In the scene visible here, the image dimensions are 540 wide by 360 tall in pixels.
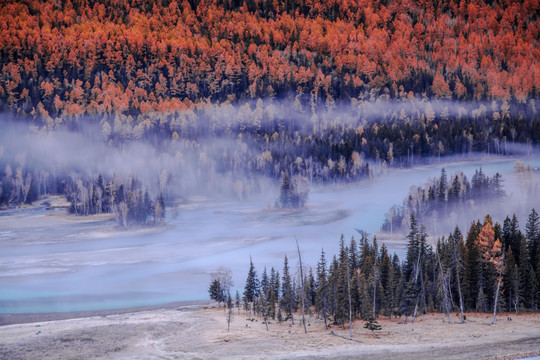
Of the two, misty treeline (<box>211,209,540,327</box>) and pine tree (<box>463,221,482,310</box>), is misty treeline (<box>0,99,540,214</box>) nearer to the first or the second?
misty treeline (<box>211,209,540,327</box>)

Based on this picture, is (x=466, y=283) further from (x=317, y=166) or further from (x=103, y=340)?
(x=317, y=166)

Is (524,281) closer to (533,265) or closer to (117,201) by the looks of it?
(533,265)

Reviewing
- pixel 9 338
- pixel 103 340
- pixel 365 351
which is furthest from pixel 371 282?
pixel 9 338

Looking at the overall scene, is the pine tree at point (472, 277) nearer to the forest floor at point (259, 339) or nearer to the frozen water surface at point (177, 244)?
the forest floor at point (259, 339)

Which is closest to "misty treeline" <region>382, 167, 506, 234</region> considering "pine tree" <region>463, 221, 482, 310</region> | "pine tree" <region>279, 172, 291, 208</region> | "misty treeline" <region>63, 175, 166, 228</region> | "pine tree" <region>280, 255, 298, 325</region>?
"pine tree" <region>279, 172, 291, 208</region>

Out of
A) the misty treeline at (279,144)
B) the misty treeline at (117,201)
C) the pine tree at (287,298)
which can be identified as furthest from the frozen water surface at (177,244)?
the pine tree at (287,298)

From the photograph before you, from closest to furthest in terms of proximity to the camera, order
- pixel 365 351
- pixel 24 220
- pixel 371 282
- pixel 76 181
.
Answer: pixel 365 351 → pixel 371 282 → pixel 24 220 → pixel 76 181
